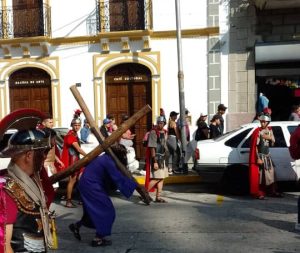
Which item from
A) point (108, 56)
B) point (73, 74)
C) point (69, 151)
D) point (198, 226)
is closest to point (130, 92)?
point (108, 56)

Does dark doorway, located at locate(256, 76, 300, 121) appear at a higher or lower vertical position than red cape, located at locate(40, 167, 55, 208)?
higher

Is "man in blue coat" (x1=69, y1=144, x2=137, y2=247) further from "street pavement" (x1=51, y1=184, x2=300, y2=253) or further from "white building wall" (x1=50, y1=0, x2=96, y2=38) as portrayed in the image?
"white building wall" (x1=50, y1=0, x2=96, y2=38)

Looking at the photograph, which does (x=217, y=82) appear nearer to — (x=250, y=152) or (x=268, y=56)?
(x=268, y=56)

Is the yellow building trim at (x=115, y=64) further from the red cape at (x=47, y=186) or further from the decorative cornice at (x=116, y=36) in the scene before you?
the red cape at (x=47, y=186)

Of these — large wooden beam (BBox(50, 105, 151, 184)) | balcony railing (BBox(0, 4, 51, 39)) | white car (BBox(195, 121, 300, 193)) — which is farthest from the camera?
balcony railing (BBox(0, 4, 51, 39))

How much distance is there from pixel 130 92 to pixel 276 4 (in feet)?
17.0

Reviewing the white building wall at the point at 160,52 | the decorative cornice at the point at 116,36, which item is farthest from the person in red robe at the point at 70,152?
the decorative cornice at the point at 116,36

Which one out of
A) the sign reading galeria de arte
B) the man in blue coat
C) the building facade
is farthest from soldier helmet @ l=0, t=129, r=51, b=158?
the sign reading galeria de arte

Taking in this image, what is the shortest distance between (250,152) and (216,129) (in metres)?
3.02

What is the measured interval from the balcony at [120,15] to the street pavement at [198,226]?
7.32 m

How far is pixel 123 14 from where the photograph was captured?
14.8 m

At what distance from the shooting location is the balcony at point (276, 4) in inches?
508

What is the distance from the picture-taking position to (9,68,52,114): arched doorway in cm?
1544

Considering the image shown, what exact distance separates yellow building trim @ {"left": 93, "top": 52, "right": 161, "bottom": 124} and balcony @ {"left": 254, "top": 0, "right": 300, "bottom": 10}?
339 centimetres
